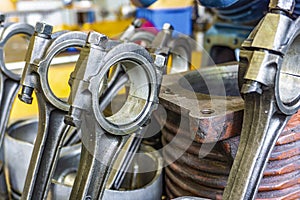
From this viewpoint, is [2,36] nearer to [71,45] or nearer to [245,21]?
A: [71,45]

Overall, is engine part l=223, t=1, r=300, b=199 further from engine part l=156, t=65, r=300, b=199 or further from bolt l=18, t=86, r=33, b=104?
bolt l=18, t=86, r=33, b=104

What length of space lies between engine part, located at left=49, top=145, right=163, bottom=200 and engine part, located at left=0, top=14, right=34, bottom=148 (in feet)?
0.34

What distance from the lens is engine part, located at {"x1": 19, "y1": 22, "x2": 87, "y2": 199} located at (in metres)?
0.44

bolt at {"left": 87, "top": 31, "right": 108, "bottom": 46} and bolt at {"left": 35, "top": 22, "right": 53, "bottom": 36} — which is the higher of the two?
bolt at {"left": 87, "top": 31, "right": 108, "bottom": 46}

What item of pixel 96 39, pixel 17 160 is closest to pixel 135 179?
pixel 17 160

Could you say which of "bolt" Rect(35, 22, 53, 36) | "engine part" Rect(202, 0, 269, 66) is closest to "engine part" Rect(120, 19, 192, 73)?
"engine part" Rect(202, 0, 269, 66)

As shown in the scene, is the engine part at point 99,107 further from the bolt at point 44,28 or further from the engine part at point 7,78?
the engine part at point 7,78

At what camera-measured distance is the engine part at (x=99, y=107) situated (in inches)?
14.5

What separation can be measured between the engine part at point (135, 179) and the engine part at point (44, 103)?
51 mm

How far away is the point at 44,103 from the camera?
450mm

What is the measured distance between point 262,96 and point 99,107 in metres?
0.14

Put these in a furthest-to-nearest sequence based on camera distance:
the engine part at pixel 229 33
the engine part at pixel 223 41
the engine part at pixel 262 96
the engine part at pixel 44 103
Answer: the engine part at pixel 223 41, the engine part at pixel 229 33, the engine part at pixel 44 103, the engine part at pixel 262 96

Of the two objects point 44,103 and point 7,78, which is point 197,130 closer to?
point 44,103

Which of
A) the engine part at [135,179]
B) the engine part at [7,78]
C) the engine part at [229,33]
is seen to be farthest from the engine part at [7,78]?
the engine part at [229,33]
